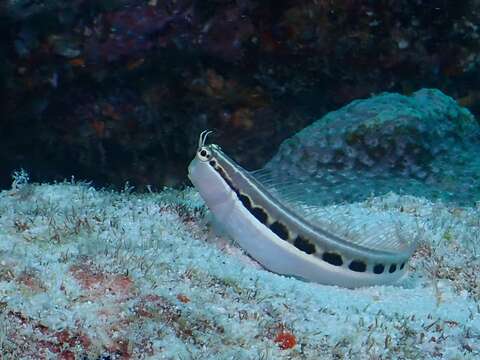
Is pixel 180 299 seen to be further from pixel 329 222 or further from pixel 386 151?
pixel 386 151

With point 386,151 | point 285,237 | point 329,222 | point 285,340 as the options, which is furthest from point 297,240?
point 386,151

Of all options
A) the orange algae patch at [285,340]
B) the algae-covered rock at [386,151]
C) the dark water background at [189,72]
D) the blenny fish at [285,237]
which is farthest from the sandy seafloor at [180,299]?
the dark water background at [189,72]

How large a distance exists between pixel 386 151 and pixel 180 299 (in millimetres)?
3782

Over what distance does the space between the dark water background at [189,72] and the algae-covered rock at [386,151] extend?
0.93m

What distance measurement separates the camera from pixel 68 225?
3178 mm

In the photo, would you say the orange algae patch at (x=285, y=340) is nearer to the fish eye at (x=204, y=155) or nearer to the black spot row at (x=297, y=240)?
the black spot row at (x=297, y=240)

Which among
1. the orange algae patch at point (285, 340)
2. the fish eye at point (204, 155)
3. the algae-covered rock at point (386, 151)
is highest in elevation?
the fish eye at point (204, 155)

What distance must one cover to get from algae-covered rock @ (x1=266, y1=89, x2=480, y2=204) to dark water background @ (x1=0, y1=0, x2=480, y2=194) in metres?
0.93

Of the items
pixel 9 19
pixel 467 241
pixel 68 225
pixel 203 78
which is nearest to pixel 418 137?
pixel 467 241

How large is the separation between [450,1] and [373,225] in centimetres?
376

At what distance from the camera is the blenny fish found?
11.6 feet

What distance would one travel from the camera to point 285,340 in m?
2.49

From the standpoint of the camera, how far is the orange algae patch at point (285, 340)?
2.47 m

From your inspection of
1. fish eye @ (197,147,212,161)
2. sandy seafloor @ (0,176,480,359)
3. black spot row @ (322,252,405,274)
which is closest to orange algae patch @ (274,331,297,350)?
sandy seafloor @ (0,176,480,359)
